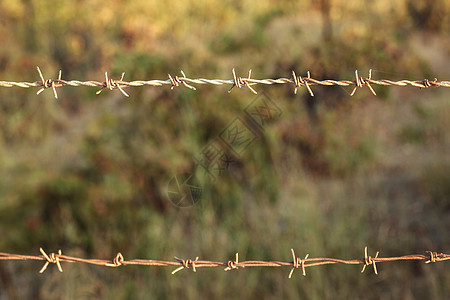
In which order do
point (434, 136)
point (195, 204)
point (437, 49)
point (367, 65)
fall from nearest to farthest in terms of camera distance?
point (195, 204), point (434, 136), point (367, 65), point (437, 49)

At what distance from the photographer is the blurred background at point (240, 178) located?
3.06 meters

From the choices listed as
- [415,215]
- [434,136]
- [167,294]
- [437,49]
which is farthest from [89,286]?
[437,49]

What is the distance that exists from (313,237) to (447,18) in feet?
22.7

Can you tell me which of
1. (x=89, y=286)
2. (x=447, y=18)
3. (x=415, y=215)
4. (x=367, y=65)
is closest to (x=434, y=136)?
(x=367, y=65)

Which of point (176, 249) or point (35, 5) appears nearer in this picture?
point (176, 249)

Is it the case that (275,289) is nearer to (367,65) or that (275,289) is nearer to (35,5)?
(367,65)

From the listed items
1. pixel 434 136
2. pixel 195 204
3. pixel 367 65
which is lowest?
pixel 195 204

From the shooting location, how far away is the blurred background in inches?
120

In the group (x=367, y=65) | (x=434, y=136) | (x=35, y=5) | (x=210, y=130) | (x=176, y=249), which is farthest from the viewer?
(x=35, y=5)

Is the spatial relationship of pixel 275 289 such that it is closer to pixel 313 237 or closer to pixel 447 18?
pixel 313 237

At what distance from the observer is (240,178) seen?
4113mm

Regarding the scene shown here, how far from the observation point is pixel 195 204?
3.47m

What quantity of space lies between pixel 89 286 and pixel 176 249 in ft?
1.74

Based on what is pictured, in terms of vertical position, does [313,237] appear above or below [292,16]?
below
